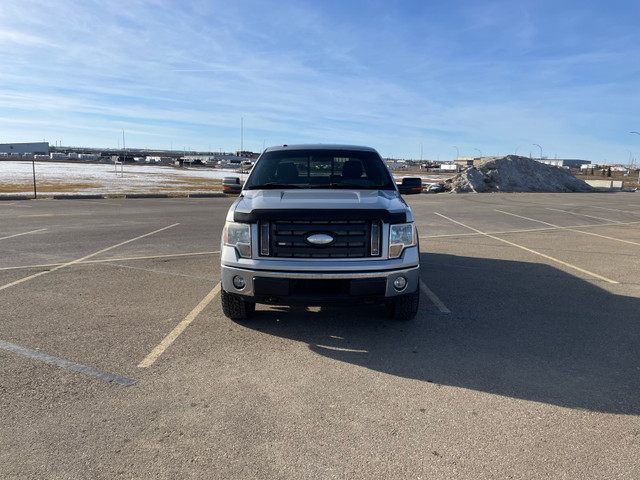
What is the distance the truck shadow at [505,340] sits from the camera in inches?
144

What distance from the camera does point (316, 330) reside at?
4809 mm

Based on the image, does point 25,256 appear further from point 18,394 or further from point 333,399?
point 333,399

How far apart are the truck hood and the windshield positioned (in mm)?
457

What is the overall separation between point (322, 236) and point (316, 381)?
134cm

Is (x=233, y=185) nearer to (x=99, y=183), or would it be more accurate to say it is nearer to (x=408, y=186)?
(x=408, y=186)

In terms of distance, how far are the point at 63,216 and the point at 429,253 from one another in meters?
11.7

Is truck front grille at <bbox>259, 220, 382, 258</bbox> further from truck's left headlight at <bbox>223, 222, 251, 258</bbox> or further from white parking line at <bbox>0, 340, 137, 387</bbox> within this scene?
white parking line at <bbox>0, 340, 137, 387</bbox>

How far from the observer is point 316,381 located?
145 inches

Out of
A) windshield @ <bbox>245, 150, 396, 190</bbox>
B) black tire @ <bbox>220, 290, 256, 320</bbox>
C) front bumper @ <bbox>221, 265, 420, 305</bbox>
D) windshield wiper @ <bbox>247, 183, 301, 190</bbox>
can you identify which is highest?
windshield @ <bbox>245, 150, 396, 190</bbox>

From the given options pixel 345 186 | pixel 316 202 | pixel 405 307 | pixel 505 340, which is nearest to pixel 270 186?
pixel 345 186

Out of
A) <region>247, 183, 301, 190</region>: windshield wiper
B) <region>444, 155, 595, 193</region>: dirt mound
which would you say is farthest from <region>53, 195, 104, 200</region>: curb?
<region>444, 155, 595, 193</region>: dirt mound

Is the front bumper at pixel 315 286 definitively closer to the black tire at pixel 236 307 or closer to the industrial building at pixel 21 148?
the black tire at pixel 236 307

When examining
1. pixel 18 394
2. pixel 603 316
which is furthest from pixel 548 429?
pixel 18 394

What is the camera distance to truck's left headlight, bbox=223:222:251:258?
4.48 m
